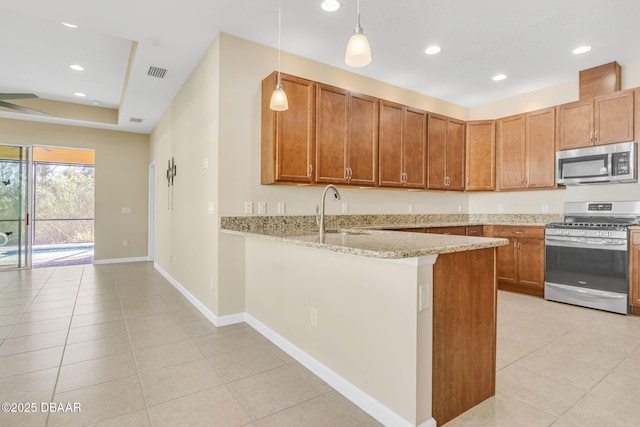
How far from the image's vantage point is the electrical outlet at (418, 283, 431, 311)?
157 cm

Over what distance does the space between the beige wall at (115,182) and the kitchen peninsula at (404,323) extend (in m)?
6.06

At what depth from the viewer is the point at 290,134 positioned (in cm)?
329

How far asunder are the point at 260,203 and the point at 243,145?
0.62 m

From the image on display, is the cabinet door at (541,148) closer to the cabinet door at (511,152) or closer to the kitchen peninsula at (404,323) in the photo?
the cabinet door at (511,152)

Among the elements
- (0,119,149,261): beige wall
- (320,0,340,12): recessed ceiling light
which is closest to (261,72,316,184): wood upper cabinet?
(320,0,340,12): recessed ceiling light

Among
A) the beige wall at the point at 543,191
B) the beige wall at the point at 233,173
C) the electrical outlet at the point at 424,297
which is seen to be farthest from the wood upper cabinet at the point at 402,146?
the electrical outlet at the point at 424,297

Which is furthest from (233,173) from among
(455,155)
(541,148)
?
(541,148)

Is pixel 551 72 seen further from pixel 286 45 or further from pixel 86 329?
pixel 86 329

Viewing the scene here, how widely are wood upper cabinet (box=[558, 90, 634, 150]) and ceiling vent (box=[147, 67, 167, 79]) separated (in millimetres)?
5158

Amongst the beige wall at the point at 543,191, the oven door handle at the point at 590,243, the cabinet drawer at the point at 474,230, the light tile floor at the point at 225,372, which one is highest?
the beige wall at the point at 543,191

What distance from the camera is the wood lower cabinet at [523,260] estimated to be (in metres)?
4.24

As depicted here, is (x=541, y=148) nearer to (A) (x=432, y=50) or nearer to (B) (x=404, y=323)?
(A) (x=432, y=50)

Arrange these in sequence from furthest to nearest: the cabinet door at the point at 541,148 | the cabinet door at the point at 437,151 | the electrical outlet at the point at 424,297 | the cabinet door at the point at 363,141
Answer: the cabinet door at the point at 437,151
the cabinet door at the point at 541,148
the cabinet door at the point at 363,141
the electrical outlet at the point at 424,297

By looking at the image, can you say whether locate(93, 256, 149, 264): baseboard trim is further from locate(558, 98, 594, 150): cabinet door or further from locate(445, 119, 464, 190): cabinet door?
locate(558, 98, 594, 150): cabinet door
